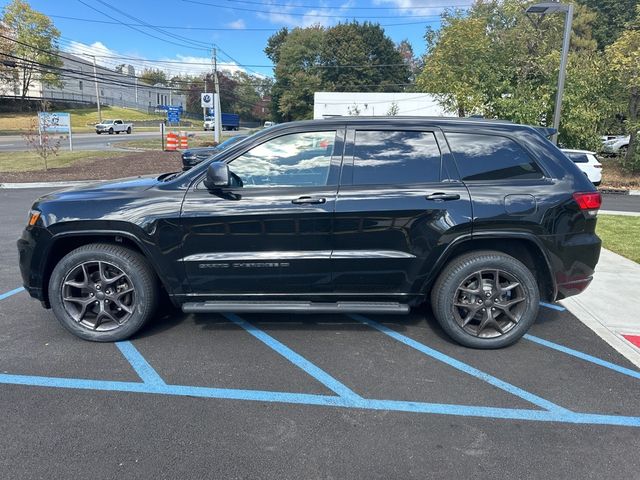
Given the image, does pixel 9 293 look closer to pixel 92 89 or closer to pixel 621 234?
pixel 621 234

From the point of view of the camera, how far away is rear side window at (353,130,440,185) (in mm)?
3688

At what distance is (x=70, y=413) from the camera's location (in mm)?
2904

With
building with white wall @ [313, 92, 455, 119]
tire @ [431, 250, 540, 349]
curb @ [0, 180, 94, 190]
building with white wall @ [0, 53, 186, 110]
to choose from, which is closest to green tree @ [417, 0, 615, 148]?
curb @ [0, 180, 94, 190]

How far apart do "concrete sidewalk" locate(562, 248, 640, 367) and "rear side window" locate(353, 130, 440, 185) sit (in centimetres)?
225

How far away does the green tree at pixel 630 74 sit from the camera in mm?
17469

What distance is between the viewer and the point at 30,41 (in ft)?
197

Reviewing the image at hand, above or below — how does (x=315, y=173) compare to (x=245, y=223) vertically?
above

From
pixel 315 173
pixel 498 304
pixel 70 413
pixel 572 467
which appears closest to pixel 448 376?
pixel 498 304

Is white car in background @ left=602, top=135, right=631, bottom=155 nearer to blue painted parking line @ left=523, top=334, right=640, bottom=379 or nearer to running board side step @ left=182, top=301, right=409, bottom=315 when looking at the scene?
blue painted parking line @ left=523, top=334, right=640, bottom=379

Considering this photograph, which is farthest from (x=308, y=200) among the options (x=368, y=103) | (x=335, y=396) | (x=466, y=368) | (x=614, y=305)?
(x=368, y=103)

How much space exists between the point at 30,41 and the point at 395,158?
72.8 m

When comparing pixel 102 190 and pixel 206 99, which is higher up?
pixel 206 99

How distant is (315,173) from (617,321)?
3383 mm

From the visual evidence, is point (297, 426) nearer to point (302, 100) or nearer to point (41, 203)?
point (41, 203)
